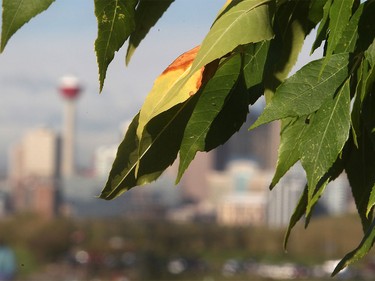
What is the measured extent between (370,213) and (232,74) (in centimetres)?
18

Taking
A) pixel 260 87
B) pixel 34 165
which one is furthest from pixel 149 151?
pixel 34 165

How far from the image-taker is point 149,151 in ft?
3.62

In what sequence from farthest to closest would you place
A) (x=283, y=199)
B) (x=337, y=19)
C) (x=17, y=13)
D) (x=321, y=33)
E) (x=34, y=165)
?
(x=34, y=165), (x=283, y=199), (x=321, y=33), (x=337, y=19), (x=17, y=13)

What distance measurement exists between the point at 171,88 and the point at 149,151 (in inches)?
3.6

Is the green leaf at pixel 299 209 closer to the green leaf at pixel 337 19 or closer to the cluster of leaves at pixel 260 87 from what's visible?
the cluster of leaves at pixel 260 87

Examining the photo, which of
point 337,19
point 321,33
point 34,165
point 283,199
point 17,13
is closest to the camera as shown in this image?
point 17,13

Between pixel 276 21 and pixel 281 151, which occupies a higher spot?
pixel 276 21

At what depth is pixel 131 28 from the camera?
3.42 ft

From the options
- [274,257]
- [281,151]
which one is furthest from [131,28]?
[274,257]

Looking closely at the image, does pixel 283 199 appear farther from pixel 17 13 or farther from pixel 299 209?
pixel 17 13

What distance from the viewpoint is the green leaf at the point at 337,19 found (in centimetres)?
104

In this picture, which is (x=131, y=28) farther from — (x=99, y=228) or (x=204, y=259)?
(x=99, y=228)

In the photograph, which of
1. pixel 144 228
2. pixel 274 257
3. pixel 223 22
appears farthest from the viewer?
pixel 144 228

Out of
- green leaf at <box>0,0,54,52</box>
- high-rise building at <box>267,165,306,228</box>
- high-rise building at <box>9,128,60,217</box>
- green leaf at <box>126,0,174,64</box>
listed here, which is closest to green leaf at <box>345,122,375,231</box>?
green leaf at <box>126,0,174,64</box>
